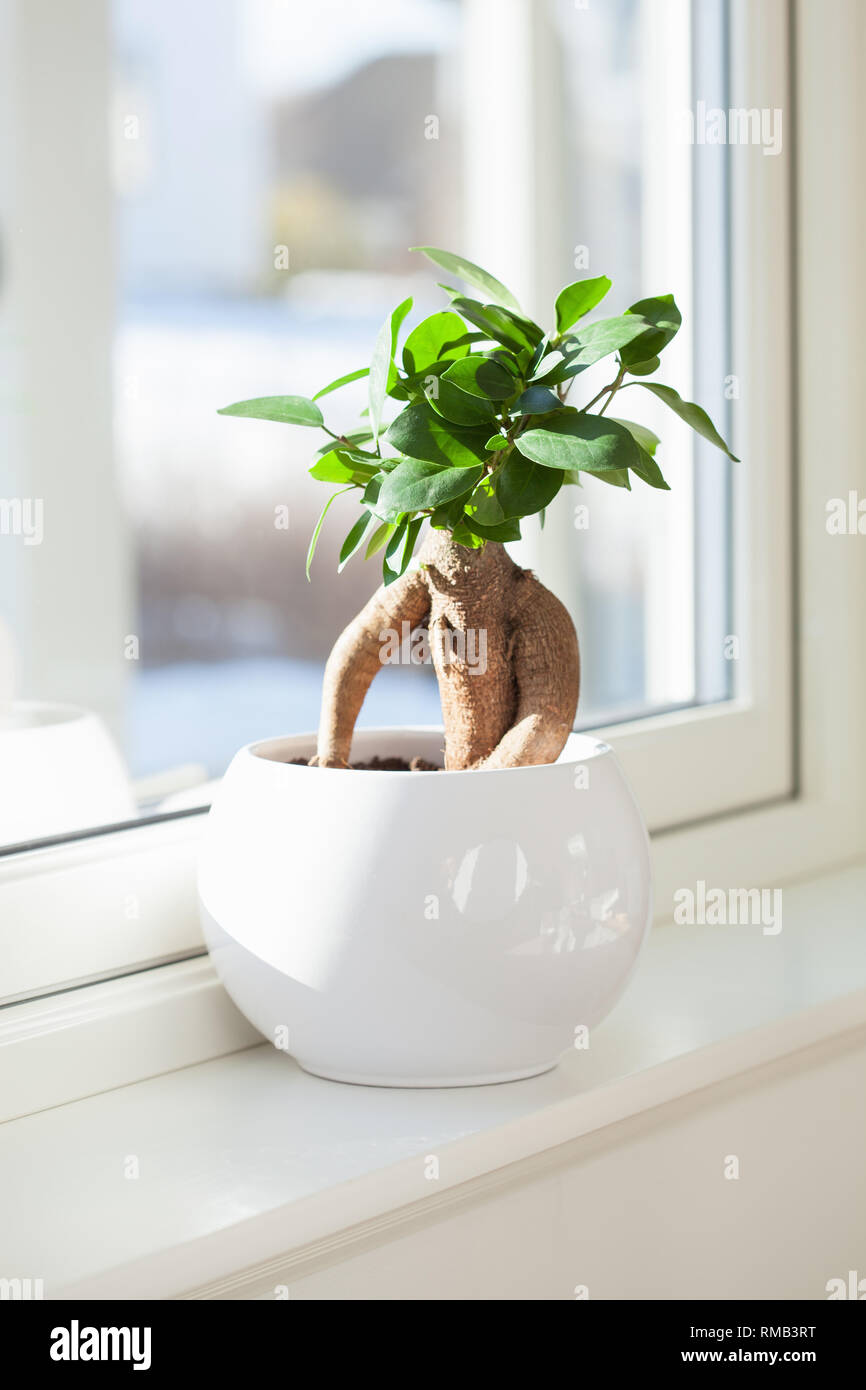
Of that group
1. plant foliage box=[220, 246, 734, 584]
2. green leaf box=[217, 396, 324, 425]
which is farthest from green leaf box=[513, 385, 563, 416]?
green leaf box=[217, 396, 324, 425]

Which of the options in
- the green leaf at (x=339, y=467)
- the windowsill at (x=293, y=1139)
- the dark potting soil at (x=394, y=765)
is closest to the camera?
the windowsill at (x=293, y=1139)

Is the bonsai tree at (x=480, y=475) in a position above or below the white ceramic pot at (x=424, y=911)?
above

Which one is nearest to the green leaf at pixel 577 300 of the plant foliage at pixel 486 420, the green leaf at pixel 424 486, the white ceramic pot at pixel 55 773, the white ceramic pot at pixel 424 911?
the plant foliage at pixel 486 420

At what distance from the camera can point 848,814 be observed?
118cm

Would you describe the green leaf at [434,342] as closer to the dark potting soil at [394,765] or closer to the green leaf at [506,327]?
the green leaf at [506,327]

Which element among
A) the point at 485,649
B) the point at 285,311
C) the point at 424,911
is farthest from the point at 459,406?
the point at 285,311

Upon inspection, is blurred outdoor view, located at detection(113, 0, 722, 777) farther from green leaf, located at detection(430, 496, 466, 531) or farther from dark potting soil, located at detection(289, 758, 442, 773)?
green leaf, located at detection(430, 496, 466, 531)

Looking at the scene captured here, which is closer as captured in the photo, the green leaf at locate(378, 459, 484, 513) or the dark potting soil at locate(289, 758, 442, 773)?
the green leaf at locate(378, 459, 484, 513)

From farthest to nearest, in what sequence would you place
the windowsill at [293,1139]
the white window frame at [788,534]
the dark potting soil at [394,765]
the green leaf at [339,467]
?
the white window frame at [788,534] → the dark potting soil at [394,765] → the green leaf at [339,467] → the windowsill at [293,1139]

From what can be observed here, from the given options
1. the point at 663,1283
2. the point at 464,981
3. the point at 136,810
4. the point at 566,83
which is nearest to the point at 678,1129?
the point at 663,1283

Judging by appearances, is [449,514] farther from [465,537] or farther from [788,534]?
[788,534]

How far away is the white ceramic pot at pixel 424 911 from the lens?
0.63 m

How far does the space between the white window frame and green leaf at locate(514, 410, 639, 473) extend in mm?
463

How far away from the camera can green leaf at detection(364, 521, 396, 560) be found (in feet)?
2.25
